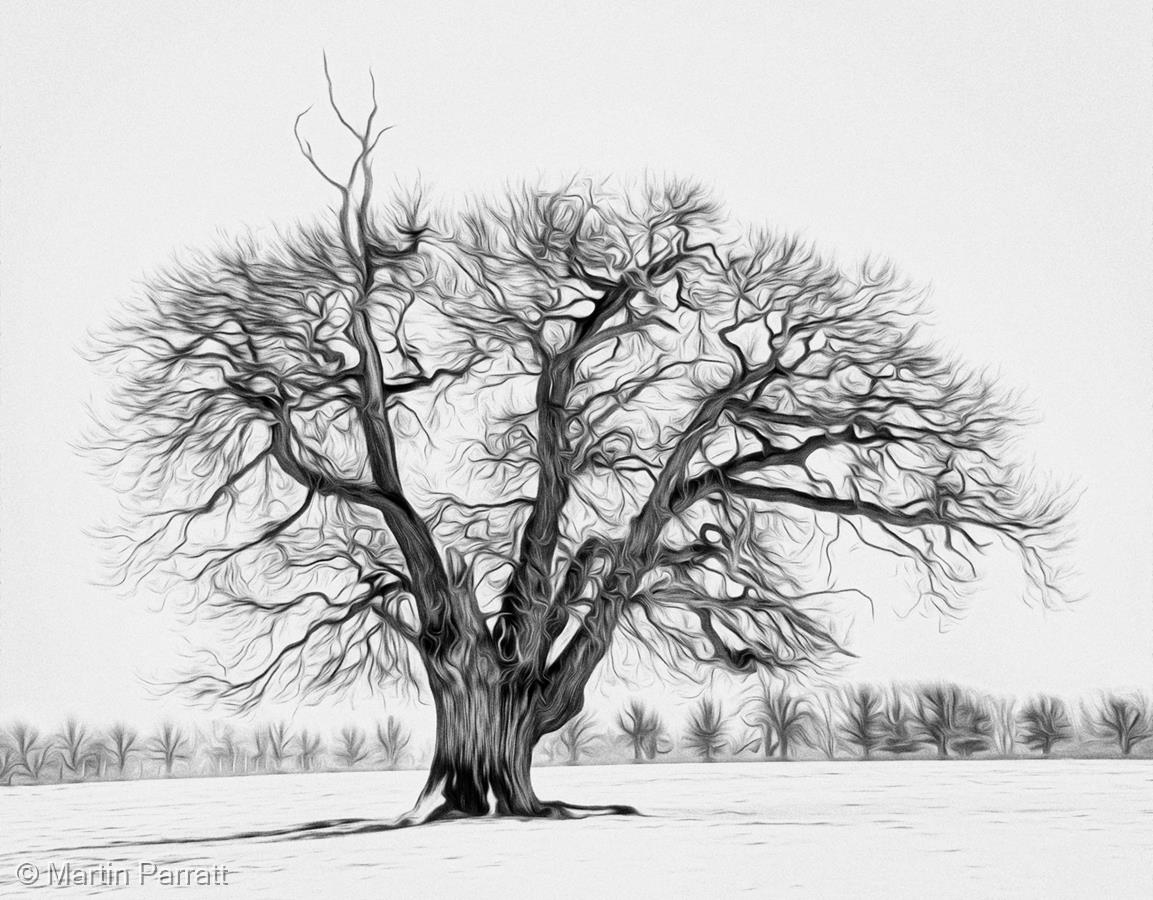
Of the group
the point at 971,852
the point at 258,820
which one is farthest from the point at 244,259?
the point at 971,852

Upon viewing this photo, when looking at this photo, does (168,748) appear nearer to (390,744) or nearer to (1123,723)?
(390,744)

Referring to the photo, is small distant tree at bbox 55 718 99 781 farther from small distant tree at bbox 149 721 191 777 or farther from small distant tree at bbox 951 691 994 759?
small distant tree at bbox 951 691 994 759

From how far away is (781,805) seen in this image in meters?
16.0

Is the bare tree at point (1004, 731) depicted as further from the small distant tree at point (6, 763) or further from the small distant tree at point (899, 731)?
the small distant tree at point (6, 763)

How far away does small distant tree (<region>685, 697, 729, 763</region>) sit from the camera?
815 inches

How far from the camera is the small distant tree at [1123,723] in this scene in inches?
787

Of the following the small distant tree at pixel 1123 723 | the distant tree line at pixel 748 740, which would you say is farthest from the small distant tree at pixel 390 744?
the small distant tree at pixel 1123 723

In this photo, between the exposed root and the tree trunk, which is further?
the exposed root

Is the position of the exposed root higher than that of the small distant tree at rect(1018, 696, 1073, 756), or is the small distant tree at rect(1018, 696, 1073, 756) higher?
the small distant tree at rect(1018, 696, 1073, 756)

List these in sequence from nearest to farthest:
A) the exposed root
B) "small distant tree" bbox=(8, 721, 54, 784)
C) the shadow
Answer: the shadow < the exposed root < "small distant tree" bbox=(8, 721, 54, 784)

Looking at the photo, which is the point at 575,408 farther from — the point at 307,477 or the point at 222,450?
the point at 222,450

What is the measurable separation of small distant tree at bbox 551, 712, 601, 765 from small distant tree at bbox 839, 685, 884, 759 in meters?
3.93

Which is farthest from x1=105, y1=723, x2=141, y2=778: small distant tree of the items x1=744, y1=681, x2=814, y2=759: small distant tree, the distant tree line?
x1=744, y1=681, x2=814, y2=759: small distant tree

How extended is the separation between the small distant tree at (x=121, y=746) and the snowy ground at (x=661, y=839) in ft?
2.64
